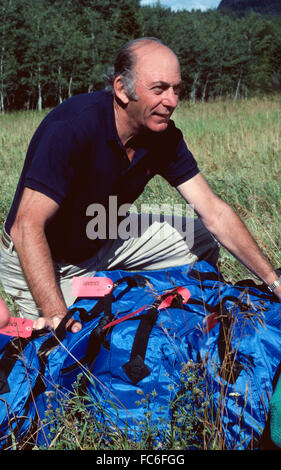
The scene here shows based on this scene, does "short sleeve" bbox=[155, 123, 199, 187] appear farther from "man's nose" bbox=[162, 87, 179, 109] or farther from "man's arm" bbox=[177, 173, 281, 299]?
Result: "man's nose" bbox=[162, 87, 179, 109]

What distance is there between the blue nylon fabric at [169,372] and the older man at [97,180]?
21 cm

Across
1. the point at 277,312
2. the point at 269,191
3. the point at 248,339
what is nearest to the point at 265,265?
the point at 277,312

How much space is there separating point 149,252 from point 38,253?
4.27 ft

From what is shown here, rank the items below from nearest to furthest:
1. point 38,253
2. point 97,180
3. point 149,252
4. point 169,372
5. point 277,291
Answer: point 169,372, point 38,253, point 277,291, point 97,180, point 149,252

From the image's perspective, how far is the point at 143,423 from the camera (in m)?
1.55

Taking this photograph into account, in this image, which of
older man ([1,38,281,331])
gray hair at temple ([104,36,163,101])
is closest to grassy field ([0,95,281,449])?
older man ([1,38,281,331])

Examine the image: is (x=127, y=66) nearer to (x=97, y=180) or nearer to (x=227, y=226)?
(x=97, y=180)

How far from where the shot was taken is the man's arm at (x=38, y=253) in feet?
6.57

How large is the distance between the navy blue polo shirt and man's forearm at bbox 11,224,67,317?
21 cm

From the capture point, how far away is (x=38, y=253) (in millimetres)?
2029

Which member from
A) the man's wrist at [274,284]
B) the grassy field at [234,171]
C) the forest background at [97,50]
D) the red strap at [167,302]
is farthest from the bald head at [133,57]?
the forest background at [97,50]

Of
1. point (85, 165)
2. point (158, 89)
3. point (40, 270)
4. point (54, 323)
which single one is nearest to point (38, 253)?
point (40, 270)
